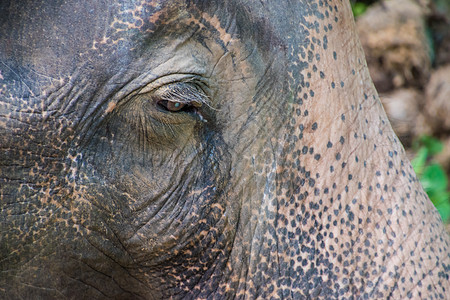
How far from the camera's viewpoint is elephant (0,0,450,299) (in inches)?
73.4

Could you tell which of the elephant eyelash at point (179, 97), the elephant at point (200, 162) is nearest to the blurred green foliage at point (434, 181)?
the elephant at point (200, 162)

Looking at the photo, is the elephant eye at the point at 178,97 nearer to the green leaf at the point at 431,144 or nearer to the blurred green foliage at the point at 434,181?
the blurred green foliage at the point at 434,181

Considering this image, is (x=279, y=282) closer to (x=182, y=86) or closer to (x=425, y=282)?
(x=425, y=282)

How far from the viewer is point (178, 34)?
1.88m

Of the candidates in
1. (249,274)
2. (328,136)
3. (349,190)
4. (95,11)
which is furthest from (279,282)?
(95,11)

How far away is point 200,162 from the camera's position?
1.96 m

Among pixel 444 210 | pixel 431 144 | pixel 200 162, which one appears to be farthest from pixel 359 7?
pixel 200 162

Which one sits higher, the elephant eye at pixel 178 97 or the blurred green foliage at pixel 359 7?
the blurred green foliage at pixel 359 7

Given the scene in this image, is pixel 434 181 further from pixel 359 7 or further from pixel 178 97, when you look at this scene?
pixel 178 97

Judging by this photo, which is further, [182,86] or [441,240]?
[441,240]

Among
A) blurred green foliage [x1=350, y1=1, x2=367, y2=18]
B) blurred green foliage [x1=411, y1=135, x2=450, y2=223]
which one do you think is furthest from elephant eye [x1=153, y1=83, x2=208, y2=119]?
blurred green foliage [x1=350, y1=1, x2=367, y2=18]

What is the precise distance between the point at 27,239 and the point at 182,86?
663 millimetres

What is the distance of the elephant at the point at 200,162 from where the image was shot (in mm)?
1865

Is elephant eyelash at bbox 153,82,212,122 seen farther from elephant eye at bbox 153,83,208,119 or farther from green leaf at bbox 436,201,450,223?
green leaf at bbox 436,201,450,223
